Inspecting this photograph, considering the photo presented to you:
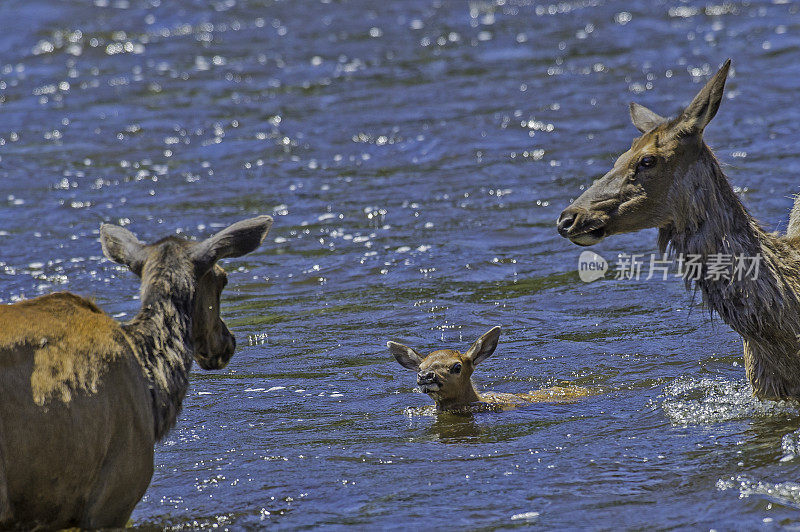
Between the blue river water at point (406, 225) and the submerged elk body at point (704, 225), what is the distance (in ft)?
1.95

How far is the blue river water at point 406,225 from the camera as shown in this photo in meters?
7.07

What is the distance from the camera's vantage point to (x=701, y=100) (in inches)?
288

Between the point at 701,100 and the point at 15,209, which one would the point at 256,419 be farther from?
the point at 15,209

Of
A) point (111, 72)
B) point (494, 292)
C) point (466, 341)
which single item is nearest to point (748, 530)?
point (466, 341)

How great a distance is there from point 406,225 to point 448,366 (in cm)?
470

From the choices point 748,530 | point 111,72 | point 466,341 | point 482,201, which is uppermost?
point 111,72

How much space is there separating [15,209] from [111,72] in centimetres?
769

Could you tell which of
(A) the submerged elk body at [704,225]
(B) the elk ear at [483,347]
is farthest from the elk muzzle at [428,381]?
(A) the submerged elk body at [704,225]

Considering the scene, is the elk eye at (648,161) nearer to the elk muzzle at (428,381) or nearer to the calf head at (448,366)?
the calf head at (448,366)

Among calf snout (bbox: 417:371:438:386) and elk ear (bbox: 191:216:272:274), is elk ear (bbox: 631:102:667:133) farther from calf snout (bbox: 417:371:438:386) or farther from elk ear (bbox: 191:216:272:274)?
elk ear (bbox: 191:216:272:274)

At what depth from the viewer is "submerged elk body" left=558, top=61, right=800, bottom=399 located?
7.36 m

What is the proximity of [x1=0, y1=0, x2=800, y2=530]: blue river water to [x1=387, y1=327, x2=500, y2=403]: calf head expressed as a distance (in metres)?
0.26

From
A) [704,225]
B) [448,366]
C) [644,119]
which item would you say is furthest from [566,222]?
[448,366]

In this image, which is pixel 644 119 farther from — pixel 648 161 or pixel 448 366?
pixel 448 366
